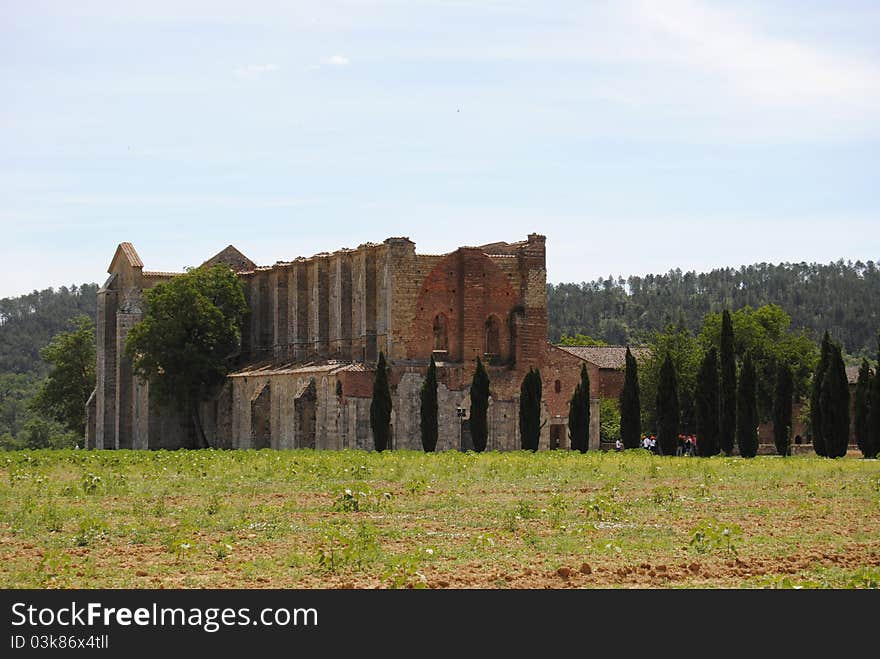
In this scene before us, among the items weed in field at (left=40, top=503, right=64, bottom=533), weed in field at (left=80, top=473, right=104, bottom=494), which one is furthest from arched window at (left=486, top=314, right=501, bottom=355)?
weed in field at (left=40, top=503, right=64, bottom=533)

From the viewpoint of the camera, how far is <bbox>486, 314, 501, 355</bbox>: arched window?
5581 centimetres

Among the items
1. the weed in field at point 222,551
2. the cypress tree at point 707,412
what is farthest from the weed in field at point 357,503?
the cypress tree at point 707,412

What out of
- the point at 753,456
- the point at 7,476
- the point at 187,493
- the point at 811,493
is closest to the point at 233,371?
the point at 753,456

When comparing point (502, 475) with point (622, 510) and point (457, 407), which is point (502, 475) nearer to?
point (622, 510)

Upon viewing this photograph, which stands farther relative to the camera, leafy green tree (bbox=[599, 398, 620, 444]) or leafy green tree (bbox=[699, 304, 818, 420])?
leafy green tree (bbox=[699, 304, 818, 420])

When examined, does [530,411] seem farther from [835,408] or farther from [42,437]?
[42,437]

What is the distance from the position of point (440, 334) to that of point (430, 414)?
5.89 metres

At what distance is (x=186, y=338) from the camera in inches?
2434

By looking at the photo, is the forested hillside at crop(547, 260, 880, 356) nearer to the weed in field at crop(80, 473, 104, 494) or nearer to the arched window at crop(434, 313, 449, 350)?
the arched window at crop(434, 313, 449, 350)

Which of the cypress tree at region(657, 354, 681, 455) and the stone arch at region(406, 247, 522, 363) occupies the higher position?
the stone arch at region(406, 247, 522, 363)

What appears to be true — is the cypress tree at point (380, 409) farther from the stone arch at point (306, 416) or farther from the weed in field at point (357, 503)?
the weed in field at point (357, 503)

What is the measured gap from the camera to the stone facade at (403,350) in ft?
173

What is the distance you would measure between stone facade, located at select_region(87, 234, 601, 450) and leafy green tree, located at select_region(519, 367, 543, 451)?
7.68 ft

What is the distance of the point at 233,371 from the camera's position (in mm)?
65500
